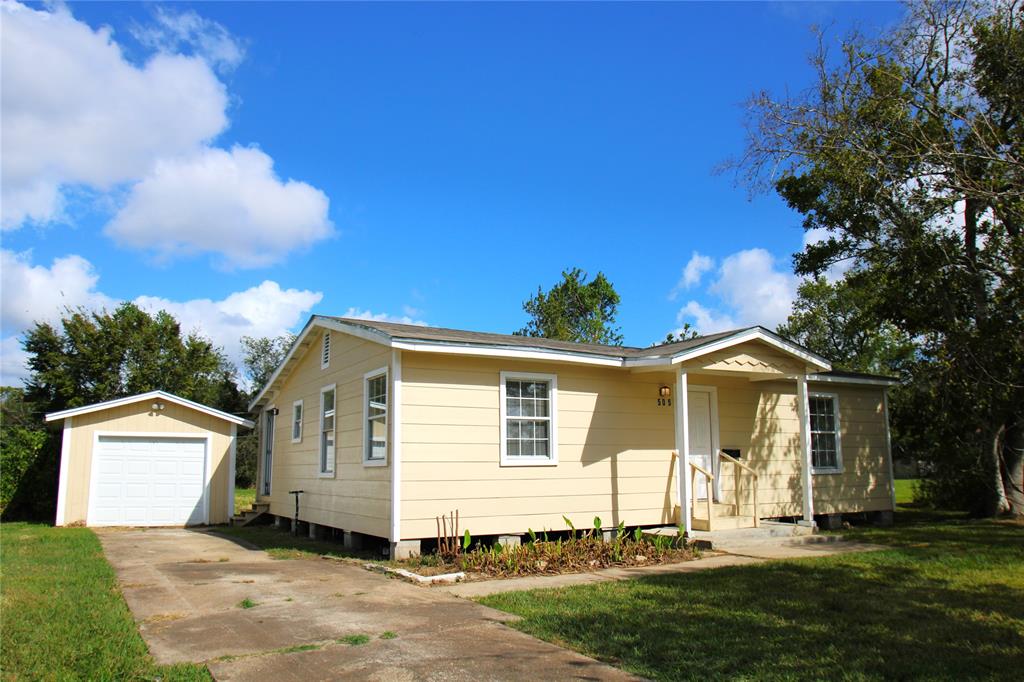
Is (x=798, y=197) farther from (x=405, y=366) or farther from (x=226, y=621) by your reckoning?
(x=226, y=621)

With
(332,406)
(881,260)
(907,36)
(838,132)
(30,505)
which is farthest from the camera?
(30,505)

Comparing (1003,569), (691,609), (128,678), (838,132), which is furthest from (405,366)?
Answer: (1003,569)

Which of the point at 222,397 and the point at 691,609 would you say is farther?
the point at 222,397

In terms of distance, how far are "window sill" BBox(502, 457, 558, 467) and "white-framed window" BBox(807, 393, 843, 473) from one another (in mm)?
6295

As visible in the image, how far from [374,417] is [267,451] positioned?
812 cm

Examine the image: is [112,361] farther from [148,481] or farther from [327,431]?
[327,431]

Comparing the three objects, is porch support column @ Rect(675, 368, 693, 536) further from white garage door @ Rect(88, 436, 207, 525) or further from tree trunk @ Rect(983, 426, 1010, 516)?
white garage door @ Rect(88, 436, 207, 525)

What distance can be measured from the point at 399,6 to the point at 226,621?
8470mm

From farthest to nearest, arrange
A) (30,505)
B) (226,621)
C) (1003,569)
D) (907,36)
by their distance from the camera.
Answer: (30,505)
(907,36)
(1003,569)
(226,621)

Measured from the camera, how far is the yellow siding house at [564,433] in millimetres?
10422

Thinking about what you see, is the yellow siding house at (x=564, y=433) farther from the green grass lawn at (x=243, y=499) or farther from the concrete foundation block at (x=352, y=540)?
the green grass lawn at (x=243, y=499)

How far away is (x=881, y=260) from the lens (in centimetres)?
1547

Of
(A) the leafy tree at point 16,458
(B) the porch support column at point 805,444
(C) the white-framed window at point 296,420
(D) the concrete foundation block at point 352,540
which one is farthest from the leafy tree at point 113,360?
(B) the porch support column at point 805,444

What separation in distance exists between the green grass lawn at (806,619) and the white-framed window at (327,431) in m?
6.32
